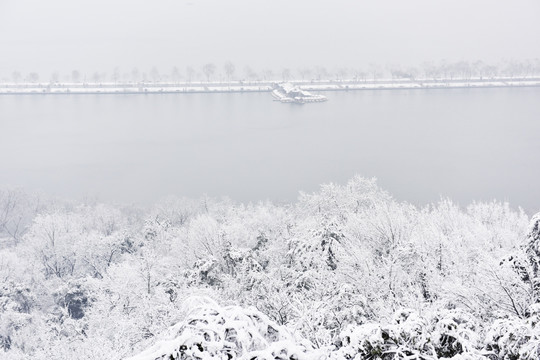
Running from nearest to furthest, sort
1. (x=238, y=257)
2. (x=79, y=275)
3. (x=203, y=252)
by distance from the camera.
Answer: (x=238, y=257)
(x=203, y=252)
(x=79, y=275)

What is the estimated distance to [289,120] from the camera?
271ft

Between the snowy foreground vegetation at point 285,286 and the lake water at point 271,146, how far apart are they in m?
13.6

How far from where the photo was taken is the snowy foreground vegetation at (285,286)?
390 centimetres

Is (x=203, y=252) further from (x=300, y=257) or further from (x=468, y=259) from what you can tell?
(x=468, y=259)

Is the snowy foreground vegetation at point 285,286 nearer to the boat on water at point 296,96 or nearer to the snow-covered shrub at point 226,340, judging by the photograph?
the snow-covered shrub at point 226,340

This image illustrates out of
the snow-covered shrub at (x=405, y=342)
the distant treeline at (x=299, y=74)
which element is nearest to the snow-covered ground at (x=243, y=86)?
the distant treeline at (x=299, y=74)

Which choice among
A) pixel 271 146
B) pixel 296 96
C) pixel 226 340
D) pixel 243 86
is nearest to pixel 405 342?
pixel 226 340

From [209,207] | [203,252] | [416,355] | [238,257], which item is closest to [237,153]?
[209,207]

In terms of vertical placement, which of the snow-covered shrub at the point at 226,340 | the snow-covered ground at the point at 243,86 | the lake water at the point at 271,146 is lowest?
the lake water at the point at 271,146

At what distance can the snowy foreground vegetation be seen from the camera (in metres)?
3.90

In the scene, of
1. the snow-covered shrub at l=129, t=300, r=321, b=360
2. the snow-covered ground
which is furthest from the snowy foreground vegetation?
the snow-covered ground

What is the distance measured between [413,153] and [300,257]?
4942 cm

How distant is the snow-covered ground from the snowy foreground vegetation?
73.9 m

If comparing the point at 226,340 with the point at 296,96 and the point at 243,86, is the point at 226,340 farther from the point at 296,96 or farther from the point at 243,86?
the point at 243,86
